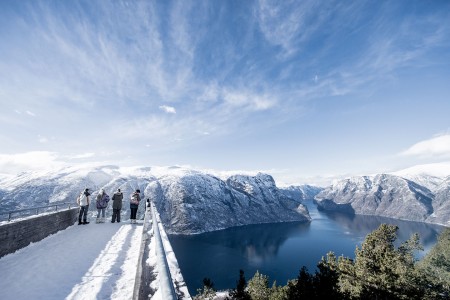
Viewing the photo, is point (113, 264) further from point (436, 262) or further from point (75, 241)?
point (436, 262)

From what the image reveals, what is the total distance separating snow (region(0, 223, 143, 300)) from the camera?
6.74 metres

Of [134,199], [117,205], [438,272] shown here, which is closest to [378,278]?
[134,199]

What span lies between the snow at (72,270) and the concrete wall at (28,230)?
0.41 m

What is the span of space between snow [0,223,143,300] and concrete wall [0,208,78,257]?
1.33 feet

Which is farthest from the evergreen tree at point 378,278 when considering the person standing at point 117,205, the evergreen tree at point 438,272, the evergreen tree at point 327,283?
the person standing at point 117,205

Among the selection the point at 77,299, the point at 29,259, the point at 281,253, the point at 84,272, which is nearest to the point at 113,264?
the point at 84,272

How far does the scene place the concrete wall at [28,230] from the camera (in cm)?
1087

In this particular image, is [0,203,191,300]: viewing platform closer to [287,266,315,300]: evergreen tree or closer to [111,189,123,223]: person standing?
[111,189,123,223]: person standing

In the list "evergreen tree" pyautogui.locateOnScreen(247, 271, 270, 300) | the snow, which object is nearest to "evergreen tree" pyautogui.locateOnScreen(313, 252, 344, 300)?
"evergreen tree" pyautogui.locateOnScreen(247, 271, 270, 300)

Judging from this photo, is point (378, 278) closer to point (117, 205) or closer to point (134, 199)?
point (134, 199)

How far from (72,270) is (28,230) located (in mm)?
6660

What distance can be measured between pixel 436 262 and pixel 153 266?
88009mm

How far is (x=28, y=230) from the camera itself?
12.9 metres

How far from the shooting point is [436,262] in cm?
6650
